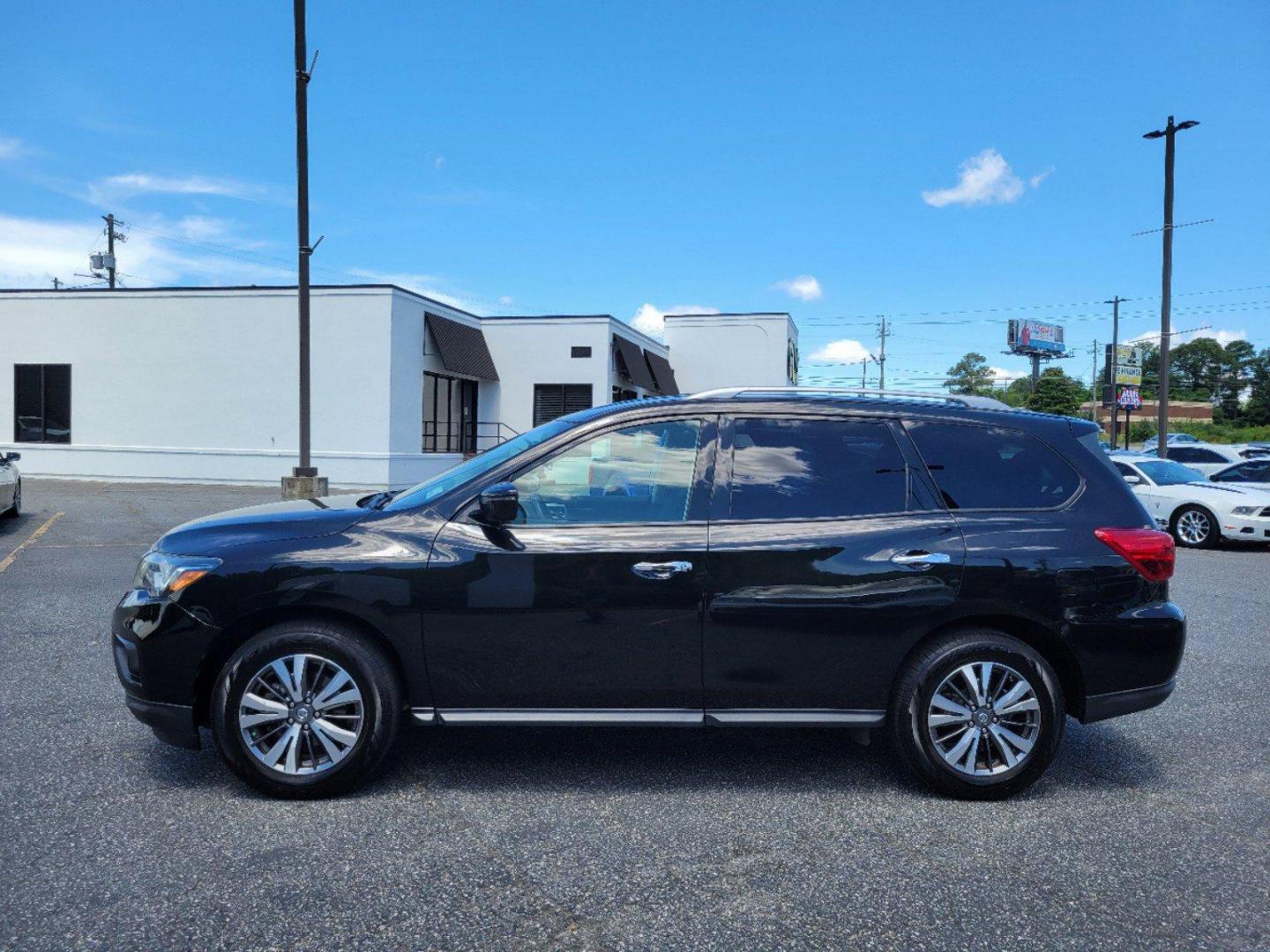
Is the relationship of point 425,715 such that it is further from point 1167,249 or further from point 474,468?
point 1167,249

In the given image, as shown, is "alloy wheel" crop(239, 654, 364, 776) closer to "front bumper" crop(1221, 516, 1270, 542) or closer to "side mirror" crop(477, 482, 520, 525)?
"side mirror" crop(477, 482, 520, 525)

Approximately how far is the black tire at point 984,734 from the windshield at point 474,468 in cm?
188

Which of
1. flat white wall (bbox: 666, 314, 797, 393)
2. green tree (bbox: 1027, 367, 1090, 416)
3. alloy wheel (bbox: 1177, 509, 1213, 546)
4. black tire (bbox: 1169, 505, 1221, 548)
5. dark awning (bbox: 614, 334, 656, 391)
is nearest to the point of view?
black tire (bbox: 1169, 505, 1221, 548)

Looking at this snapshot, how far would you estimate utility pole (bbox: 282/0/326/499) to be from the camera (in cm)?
1783

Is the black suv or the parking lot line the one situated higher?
the black suv

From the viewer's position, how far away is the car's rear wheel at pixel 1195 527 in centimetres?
1423

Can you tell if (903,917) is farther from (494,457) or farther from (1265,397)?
(1265,397)

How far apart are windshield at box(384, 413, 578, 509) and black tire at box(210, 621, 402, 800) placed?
0.67m

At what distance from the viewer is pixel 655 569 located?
3957 millimetres

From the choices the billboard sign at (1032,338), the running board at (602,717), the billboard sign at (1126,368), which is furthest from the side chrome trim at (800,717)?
the billboard sign at (1032,338)

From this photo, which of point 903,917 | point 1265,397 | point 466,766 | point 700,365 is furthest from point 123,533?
point 1265,397

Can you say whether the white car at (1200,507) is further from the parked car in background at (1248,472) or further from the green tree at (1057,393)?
the green tree at (1057,393)

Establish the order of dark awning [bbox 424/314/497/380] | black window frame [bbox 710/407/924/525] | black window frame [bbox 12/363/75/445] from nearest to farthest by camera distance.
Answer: black window frame [bbox 710/407/924/525] < black window frame [bbox 12/363/75/445] < dark awning [bbox 424/314/497/380]

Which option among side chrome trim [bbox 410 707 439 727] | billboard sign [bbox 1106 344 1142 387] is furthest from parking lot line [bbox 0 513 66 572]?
billboard sign [bbox 1106 344 1142 387]
